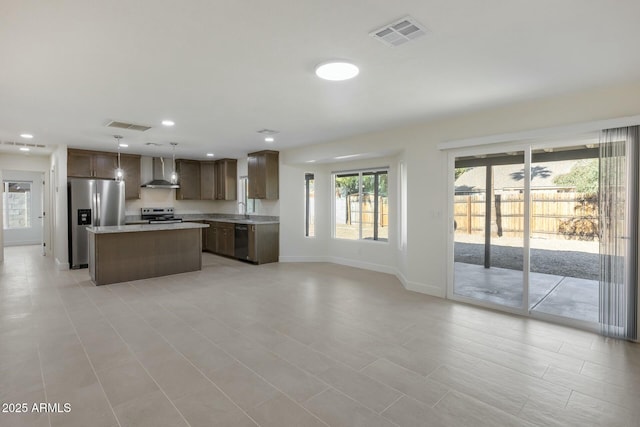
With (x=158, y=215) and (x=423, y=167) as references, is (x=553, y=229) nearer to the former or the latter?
(x=423, y=167)

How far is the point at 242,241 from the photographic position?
7.13 meters

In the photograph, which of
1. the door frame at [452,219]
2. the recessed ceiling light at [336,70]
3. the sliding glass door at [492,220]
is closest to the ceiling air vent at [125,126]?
the recessed ceiling light at [336,70]

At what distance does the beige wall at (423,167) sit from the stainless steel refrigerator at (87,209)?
352 cm

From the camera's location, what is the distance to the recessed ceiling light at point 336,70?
256cm

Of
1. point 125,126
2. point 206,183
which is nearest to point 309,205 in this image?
point 206,183

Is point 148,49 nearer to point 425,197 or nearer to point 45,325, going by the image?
point 45,325

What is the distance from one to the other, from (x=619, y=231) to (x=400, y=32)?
2918 millimetres

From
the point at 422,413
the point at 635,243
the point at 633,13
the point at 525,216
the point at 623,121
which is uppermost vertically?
the point at 633,13

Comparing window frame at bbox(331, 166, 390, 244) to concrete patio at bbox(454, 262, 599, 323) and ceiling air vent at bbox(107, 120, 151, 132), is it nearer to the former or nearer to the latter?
concrete patio at bbox(454, 262, 599, 323)

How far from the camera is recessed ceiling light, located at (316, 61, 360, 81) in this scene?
256 cm

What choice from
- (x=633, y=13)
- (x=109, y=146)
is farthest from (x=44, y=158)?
(x=633, y=13)

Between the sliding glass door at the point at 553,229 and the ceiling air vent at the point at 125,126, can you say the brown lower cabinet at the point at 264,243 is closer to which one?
the ceiling air vent at the point at 125,126

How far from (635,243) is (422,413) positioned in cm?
274

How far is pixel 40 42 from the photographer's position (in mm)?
2209
